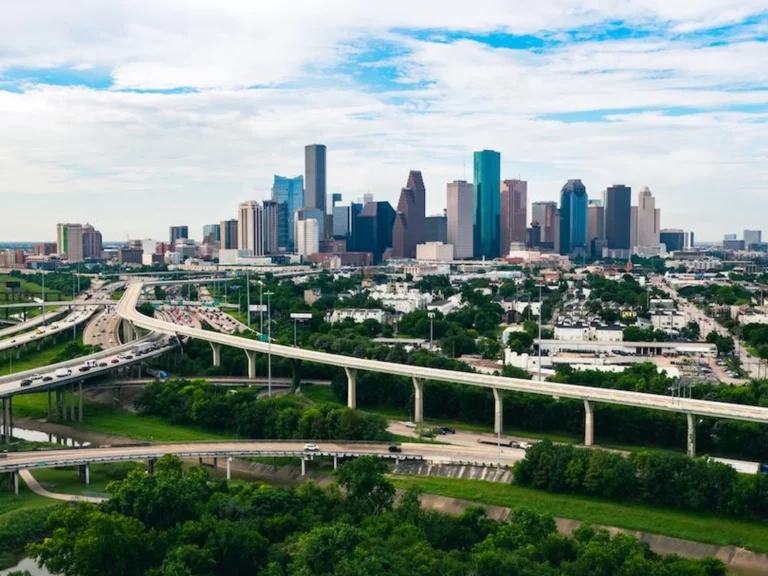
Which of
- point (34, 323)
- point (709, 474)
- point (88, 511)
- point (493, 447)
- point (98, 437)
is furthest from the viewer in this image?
point (34, 323)

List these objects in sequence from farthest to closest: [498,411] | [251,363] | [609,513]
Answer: [251,363] < [498,411] < [609,513]

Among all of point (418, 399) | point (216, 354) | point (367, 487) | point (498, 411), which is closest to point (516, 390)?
point (498, 411)

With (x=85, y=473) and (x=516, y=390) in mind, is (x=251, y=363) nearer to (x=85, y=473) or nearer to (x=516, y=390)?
(x=516, y=390)

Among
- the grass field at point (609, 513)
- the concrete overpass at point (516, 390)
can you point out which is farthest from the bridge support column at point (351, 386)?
the grass field at point (609, 513)

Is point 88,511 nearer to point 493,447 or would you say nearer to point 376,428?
point 376,428

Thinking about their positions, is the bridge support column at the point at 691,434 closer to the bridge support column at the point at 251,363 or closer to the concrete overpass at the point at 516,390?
the concrete overpass at the point at 516,390

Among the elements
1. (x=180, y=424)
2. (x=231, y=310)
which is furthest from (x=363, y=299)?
(x=180, y=424)

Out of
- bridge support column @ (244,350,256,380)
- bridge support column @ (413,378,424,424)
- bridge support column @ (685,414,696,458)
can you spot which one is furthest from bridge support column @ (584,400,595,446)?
bridge support column @ (244,350,256,380)

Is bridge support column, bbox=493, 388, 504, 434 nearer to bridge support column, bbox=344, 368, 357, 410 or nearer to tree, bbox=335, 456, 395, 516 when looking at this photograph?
bridge support column, bbox=344, 368, 357, 410
